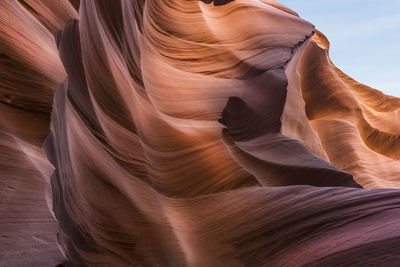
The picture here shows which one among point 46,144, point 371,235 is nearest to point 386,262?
point 371,235

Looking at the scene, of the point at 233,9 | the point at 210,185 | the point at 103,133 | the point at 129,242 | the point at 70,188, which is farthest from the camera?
the point at 233,9

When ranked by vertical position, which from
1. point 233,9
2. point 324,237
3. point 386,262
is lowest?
point 324,237

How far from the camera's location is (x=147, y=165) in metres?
2.68

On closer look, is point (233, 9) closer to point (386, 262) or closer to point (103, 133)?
point (103, 133)

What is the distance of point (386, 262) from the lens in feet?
4.54

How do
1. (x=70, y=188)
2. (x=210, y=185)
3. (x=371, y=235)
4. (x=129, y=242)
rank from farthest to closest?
1. (x=210, y=185)
2. (x=129, y=242)
3. (x=70, y=188)
4. (x=371, y=235)

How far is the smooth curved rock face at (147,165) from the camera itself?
5.27ft

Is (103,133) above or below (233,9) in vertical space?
below

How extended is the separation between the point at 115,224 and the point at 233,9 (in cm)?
465

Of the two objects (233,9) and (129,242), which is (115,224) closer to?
(129,242)

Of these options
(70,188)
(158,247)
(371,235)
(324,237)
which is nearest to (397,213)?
(371,235)

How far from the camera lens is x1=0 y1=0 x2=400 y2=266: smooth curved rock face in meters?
1.61

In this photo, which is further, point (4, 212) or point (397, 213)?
point (397, 213)

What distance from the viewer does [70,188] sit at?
200 centimetres
